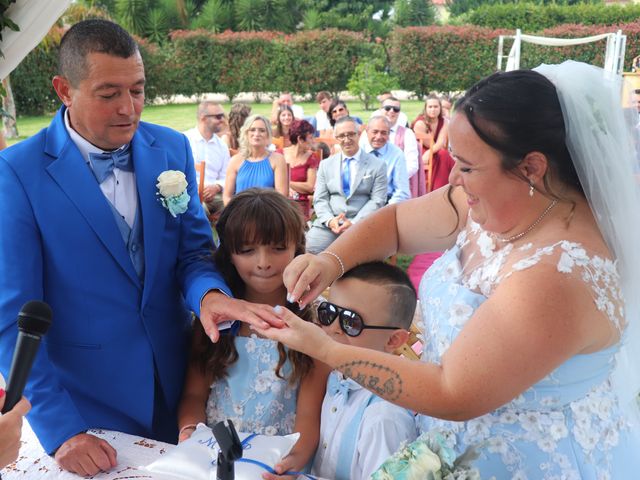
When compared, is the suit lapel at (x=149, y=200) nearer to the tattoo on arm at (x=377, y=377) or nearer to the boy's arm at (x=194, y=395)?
the boy's arm at (x=194, y=395)

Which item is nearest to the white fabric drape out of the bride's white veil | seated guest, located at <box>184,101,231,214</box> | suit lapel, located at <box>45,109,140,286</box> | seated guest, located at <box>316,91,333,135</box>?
suit lapel, located at <box>45,109,140,286</box>

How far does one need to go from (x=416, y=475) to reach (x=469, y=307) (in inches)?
24.4

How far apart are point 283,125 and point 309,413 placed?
31.1ft

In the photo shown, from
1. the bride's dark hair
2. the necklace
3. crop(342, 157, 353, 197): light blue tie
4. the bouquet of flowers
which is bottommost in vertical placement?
crop(342, 157, 353, 197): light blue tie

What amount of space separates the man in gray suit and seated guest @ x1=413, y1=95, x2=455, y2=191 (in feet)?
8.43

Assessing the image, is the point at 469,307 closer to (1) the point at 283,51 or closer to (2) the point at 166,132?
(2) the point at 166,132

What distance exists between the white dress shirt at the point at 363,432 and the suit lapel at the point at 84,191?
0.96m

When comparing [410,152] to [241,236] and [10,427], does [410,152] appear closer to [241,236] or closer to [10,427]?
[241,236]

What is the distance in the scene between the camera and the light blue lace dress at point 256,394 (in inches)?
94.2

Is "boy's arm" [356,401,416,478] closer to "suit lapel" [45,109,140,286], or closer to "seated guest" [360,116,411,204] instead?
"suit lapel" [45,109,140,286]

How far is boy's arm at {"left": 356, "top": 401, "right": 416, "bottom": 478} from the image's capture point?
204 cm

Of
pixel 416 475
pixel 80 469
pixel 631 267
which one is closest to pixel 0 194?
pixel 80 469

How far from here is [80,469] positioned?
81.4 inches

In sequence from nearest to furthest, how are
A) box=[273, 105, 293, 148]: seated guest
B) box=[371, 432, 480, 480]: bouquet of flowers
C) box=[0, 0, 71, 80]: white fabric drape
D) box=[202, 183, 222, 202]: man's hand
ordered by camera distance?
box=[371, 432, 480, 480]: bouquet of flowers
box=[0, 0, 71, 80]: white fabric drape
box=[202, 183, 222, 202]: man's hand
box=[273, 105, 293, 148]: seated guest
